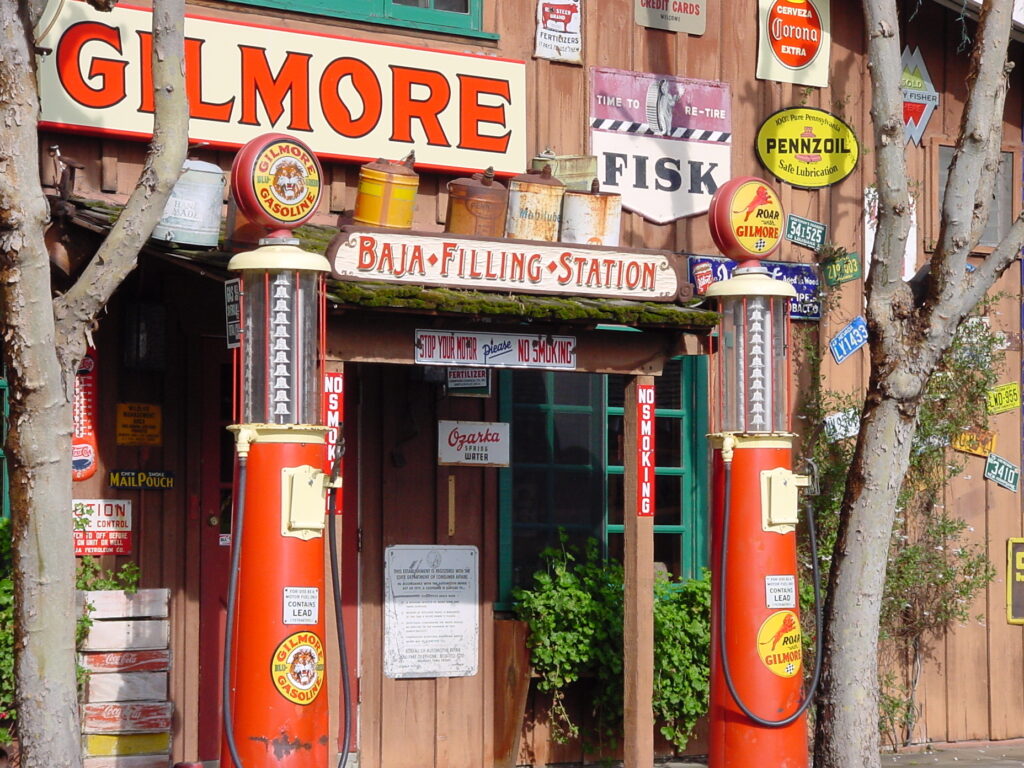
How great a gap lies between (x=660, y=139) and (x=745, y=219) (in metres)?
2.09

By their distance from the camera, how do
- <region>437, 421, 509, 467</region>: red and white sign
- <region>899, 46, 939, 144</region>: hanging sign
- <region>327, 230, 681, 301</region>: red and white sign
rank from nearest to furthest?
<region>327, 230, 681, 301</region>: red and white sign < <region>437, 421, 509, 467</region>: red and white sign < <region>899, 46, 939, 144</region>: hanging sign

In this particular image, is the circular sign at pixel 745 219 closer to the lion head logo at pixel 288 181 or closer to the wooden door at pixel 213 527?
the lion head logo at pixel 288 181

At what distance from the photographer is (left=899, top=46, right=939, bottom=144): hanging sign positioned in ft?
39.7

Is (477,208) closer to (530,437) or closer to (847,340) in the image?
(530,437)

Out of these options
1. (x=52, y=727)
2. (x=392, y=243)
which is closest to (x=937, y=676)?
(x=392, y=243)

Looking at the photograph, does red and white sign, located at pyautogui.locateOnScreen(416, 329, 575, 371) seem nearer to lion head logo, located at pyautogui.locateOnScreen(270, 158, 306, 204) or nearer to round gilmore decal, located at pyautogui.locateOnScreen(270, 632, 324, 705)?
lion head logo, located at pyautogui.locateOnScreen(270, 158, 306, 204)

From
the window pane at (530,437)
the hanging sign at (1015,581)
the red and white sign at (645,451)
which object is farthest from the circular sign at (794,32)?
the hanging sign at (1015,581)

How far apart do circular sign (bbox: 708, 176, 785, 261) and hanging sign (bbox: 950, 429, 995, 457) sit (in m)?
3.58

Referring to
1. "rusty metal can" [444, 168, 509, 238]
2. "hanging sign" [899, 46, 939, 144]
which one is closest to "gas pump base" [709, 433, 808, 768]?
"rusty metal can" [444, 168, 509, 238]

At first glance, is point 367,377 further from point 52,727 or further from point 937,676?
point 937,676

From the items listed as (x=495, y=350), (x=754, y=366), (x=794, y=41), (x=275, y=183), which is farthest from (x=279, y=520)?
(x=794, y=41)

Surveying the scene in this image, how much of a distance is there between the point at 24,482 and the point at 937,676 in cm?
727

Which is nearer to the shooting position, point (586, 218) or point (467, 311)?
point (467, 311)

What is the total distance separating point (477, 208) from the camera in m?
9.25
